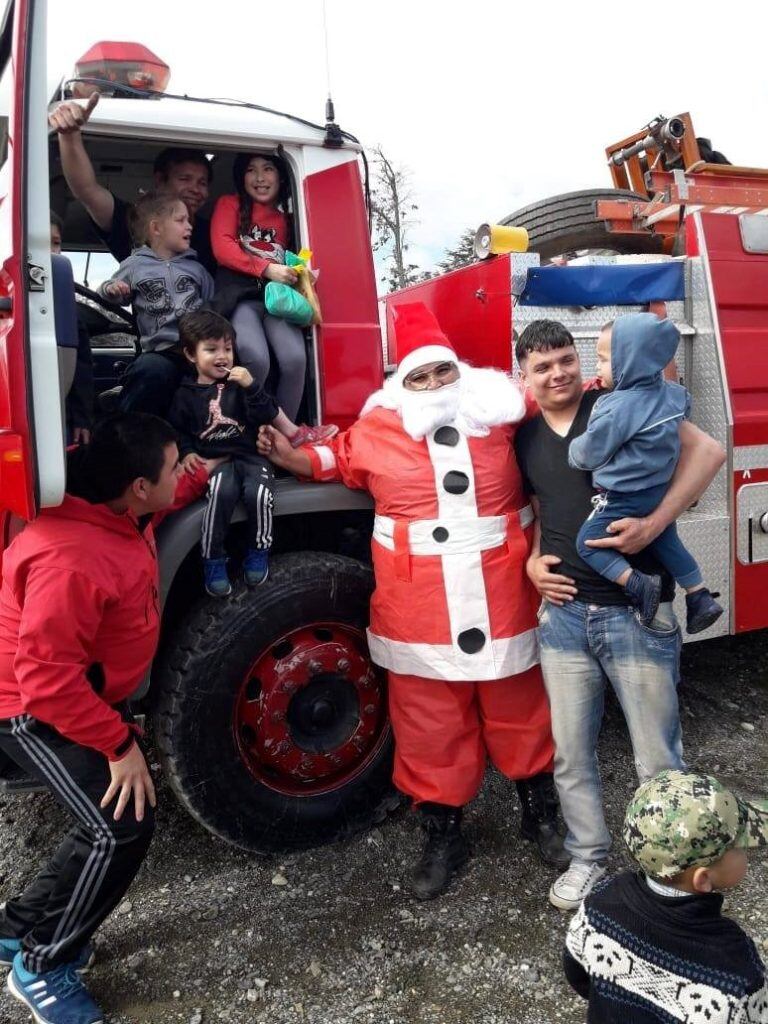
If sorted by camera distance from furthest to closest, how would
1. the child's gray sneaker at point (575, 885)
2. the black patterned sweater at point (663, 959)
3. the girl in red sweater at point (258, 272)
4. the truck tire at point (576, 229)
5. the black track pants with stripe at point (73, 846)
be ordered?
the truck tire at point (576, 229), the girl in red sweater at point (258, 272), the child's gray sneaker at point (575, 885), the black track pants with stripe at point (73, 846), the black patterned sweater at point (663, 959)

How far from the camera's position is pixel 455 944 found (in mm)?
2330

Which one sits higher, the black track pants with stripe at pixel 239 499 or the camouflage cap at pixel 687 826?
the black track pants with stripe at pixel 239 499

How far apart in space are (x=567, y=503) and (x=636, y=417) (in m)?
0.36

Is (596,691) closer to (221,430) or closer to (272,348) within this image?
(221,430)

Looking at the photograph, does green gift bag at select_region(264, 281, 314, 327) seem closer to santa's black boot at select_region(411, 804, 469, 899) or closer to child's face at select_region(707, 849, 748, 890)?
santa's black boot at select_region(411, 804, 469, 899)

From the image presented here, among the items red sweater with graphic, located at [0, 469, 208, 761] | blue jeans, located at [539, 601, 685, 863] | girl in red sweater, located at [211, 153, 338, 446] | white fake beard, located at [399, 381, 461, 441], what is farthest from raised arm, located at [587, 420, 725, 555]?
red sweater with graphic, located at [0, 469, 208, 761]

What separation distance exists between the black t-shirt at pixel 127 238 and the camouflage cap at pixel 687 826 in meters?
2.36

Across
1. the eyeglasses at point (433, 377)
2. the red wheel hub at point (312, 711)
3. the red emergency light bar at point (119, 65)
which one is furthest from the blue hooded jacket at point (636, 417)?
the red emergency light bar at point (119, 65)

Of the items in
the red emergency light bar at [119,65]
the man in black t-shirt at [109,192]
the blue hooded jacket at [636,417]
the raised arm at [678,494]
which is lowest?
the raised arm at [678,494]

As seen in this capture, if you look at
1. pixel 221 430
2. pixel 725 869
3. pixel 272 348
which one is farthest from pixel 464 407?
pixel 725 869

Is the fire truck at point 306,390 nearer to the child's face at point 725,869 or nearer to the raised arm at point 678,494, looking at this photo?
the raised arm at point 678,494

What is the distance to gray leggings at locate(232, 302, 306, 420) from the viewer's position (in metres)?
2.62

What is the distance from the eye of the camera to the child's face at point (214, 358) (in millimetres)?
2463

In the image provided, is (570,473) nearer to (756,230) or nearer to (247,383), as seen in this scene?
(247,383)
